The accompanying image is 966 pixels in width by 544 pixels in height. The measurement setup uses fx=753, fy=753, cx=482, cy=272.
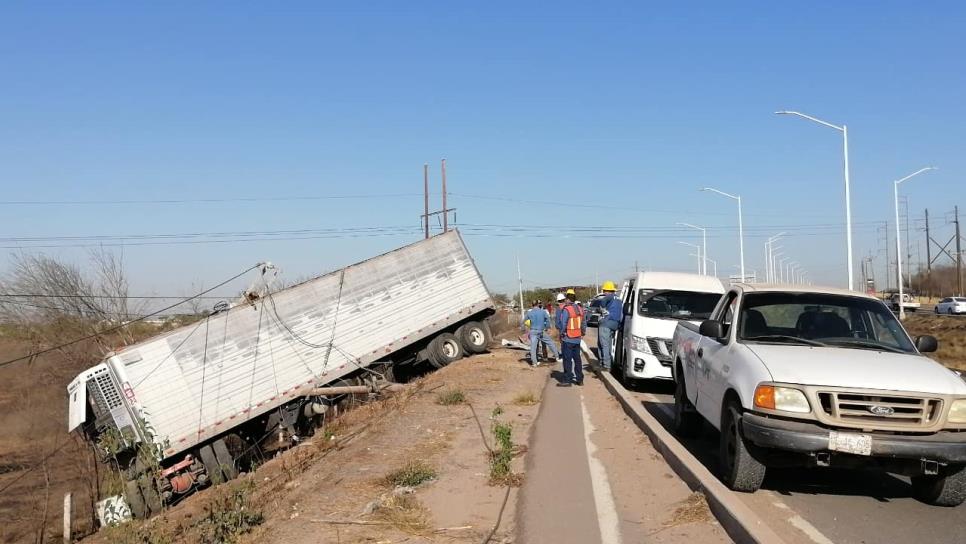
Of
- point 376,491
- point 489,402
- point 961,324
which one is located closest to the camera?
point 376,491

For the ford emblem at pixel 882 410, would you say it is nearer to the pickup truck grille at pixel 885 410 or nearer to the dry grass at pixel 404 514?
the pickup truck grille at pixel 885 410

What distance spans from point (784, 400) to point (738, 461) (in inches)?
26.7

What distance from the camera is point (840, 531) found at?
551 cm

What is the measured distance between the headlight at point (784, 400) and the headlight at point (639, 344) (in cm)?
779

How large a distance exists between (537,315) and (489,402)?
274 inches

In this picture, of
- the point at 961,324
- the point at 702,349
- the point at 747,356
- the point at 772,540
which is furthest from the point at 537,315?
the point at 961,324

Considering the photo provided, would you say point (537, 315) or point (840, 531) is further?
point (537, 315)

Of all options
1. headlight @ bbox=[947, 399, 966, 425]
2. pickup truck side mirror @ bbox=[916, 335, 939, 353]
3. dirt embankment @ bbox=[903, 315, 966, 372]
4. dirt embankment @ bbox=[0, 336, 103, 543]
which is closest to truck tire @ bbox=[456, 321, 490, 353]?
dirt embankment @ bbox=[0, 336, 103, 543]

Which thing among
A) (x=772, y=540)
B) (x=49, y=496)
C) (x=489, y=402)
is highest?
(x=772, y=540)

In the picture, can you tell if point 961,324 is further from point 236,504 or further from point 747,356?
point 236,504

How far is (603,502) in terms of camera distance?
6422 millimetres

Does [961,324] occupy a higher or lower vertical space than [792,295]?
lower

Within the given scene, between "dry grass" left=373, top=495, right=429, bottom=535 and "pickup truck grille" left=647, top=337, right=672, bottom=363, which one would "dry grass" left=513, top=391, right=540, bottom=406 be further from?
"dry grass" left=373, top=495, right=429, bottom=535

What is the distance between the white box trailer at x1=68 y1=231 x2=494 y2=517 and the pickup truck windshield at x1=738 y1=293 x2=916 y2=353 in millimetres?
9929
